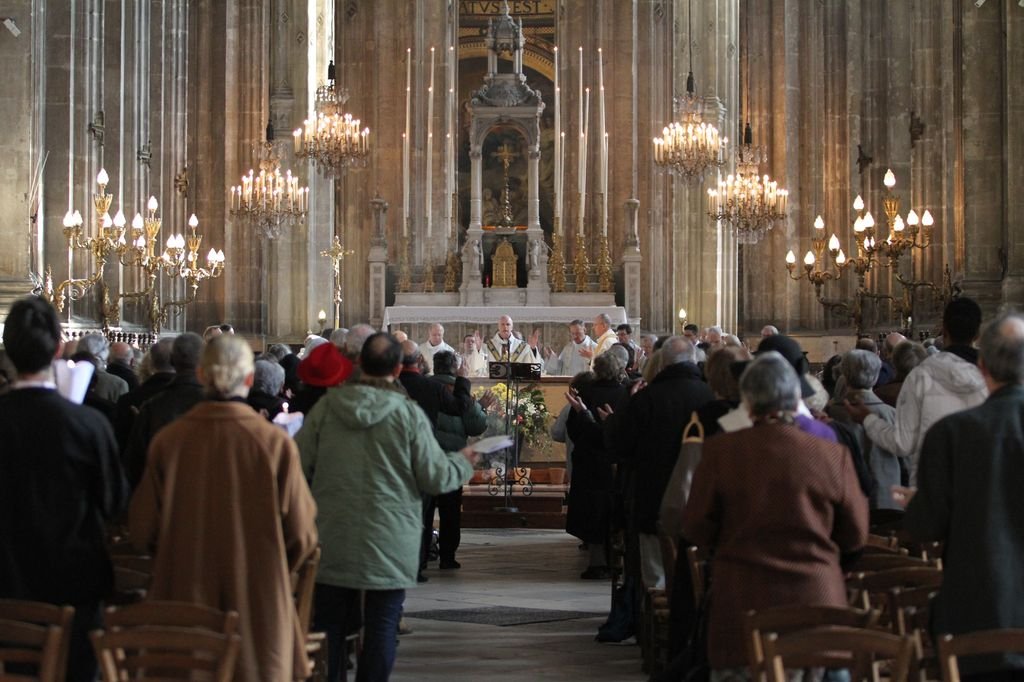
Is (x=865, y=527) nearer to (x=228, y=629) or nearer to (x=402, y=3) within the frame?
(x=228, y=629)

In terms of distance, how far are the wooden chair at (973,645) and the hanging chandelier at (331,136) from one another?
725 inches

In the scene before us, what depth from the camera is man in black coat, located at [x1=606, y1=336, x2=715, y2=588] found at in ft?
26.0

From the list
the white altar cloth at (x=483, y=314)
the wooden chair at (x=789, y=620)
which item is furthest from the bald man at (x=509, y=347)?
the wooden chair at (x=789, y=620)

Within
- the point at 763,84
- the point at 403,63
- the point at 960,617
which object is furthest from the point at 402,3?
the point at 960,617

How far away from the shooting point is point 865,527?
17.4 feet

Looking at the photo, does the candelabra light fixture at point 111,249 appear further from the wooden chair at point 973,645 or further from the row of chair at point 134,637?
the wooden chair at point 973,645

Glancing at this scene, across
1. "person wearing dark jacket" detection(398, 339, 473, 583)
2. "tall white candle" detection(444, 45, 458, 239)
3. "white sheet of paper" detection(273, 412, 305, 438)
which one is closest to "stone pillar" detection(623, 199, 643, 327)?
"tall white candle" detection(444, 45, 458, 239)

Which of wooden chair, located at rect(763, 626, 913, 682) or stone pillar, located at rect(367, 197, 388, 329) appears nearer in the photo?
wooden chair, located at rect(763, 626, 913, 682)

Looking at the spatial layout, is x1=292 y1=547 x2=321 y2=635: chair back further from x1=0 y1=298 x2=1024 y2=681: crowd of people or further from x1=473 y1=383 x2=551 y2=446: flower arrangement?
x1=473 y1=383 x2=551 y2=446: flower arrangement

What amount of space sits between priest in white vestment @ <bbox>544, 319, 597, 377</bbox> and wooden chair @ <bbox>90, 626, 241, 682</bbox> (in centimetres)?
1270

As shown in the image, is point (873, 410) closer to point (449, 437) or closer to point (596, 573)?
point (596, 573)

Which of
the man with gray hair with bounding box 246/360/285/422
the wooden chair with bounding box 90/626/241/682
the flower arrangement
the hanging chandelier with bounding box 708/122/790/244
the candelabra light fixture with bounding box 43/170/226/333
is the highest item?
the hanging chandelier with bounding box 708/122/790/244

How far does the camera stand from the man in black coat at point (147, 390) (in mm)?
8430

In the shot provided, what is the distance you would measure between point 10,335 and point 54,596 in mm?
865
